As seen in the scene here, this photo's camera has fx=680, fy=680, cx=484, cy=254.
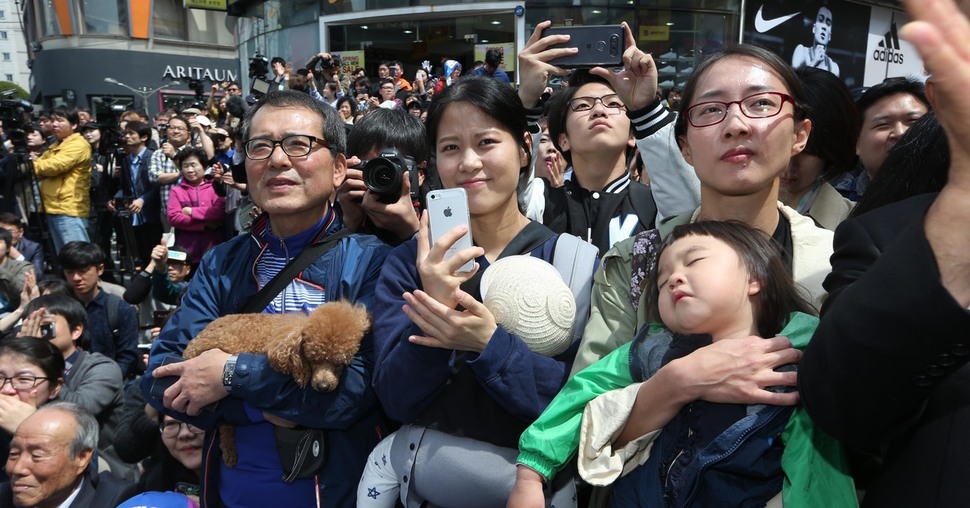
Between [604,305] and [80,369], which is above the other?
[604,305]

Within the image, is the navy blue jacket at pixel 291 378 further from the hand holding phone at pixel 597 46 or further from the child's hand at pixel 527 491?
the hand holding phone at pixel 597 46

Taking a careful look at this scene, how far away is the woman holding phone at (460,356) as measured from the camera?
1.56m

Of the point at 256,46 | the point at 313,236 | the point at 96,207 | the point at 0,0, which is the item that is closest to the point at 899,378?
the point at 313,236

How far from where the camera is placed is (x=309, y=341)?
5.96ft

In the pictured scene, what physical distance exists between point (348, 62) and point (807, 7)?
1156cm

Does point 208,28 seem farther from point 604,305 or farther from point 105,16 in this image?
point 604,305

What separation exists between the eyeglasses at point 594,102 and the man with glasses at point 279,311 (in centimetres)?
114

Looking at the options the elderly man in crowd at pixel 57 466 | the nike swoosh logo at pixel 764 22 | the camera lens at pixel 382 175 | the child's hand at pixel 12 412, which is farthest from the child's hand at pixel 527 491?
the nike swoosh logo at pixel 764 22

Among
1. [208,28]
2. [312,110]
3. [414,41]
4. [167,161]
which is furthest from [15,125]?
[208,28]

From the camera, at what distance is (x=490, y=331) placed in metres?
1.57

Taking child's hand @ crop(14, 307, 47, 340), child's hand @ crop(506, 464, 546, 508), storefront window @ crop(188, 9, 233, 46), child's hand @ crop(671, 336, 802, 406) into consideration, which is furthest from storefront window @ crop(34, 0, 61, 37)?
child's hand @ crop(671, 336, 802, 406)

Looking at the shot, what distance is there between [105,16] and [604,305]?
2881 centimetres

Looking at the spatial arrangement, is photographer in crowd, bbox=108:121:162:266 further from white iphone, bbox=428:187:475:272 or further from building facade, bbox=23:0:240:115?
building facade, bbox=23:0:240:115

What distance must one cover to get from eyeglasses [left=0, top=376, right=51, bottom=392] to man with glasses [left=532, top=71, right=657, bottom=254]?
2855 millimetres
